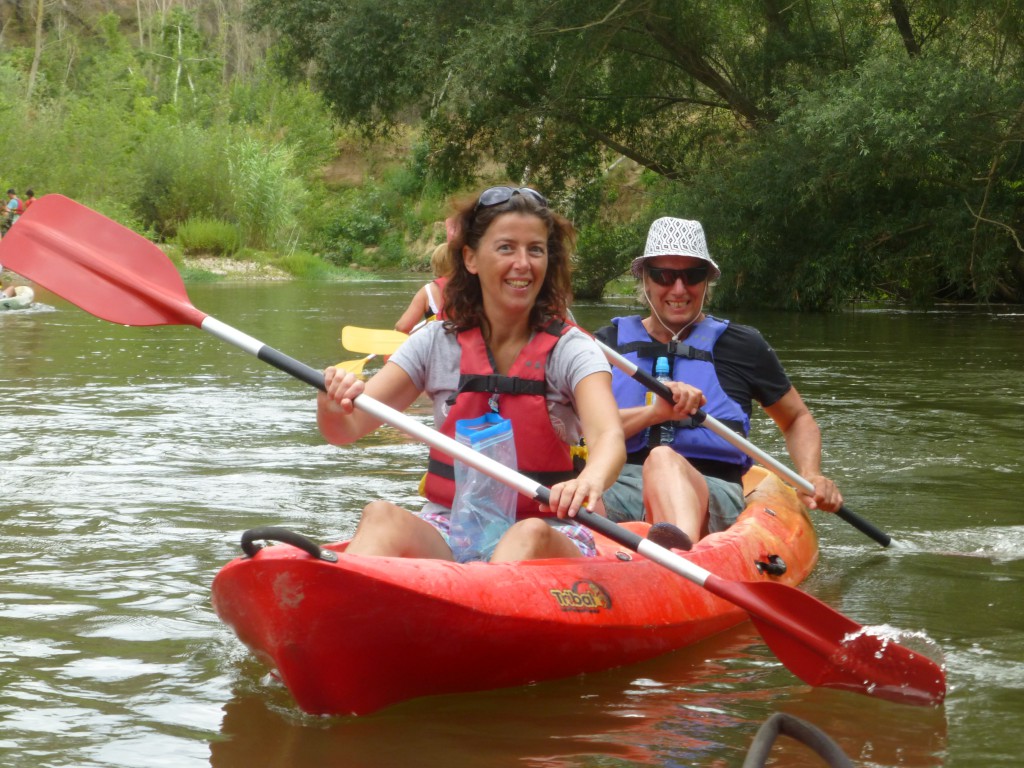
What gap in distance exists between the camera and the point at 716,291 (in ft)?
52.3

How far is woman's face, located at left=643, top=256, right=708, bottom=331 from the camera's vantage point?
391 centimetres

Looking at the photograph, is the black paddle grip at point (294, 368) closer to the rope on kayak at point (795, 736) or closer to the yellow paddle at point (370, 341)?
the rope on kayak at point (795, 736)

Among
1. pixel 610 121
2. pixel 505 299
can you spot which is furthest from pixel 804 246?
pixel 505 299

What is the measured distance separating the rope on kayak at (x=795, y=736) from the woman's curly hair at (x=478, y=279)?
114cm

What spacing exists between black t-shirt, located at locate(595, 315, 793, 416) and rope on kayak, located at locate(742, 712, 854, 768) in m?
1.90

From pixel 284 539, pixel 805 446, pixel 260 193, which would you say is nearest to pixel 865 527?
pixel 805 446

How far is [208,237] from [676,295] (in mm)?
23460

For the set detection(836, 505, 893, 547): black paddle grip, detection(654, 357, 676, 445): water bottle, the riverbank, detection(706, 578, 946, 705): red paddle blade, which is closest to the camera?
detection(706, 578, 946, 705): red paddle blade

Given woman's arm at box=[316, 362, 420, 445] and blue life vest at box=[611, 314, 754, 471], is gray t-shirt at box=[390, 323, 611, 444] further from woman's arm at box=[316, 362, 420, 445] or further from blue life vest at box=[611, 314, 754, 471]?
blue life vest at box=[611, 314, 754, 471]

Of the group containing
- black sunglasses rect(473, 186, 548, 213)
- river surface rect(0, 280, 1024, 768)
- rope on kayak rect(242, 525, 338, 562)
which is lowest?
river surface rect(0, 280, 1024, 768)

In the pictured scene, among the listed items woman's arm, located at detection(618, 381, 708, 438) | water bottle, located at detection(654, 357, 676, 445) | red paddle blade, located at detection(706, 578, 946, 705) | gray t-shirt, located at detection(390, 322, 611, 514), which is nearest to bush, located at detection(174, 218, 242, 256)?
water bottle, located at detection(654, 357, 676, 445)

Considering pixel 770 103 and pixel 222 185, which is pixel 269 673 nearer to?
pixel 770 103

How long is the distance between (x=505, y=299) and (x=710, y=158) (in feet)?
43.6

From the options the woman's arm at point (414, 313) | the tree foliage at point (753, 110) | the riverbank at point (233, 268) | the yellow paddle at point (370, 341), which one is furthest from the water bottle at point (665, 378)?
the riverbank at point (233, 268)
